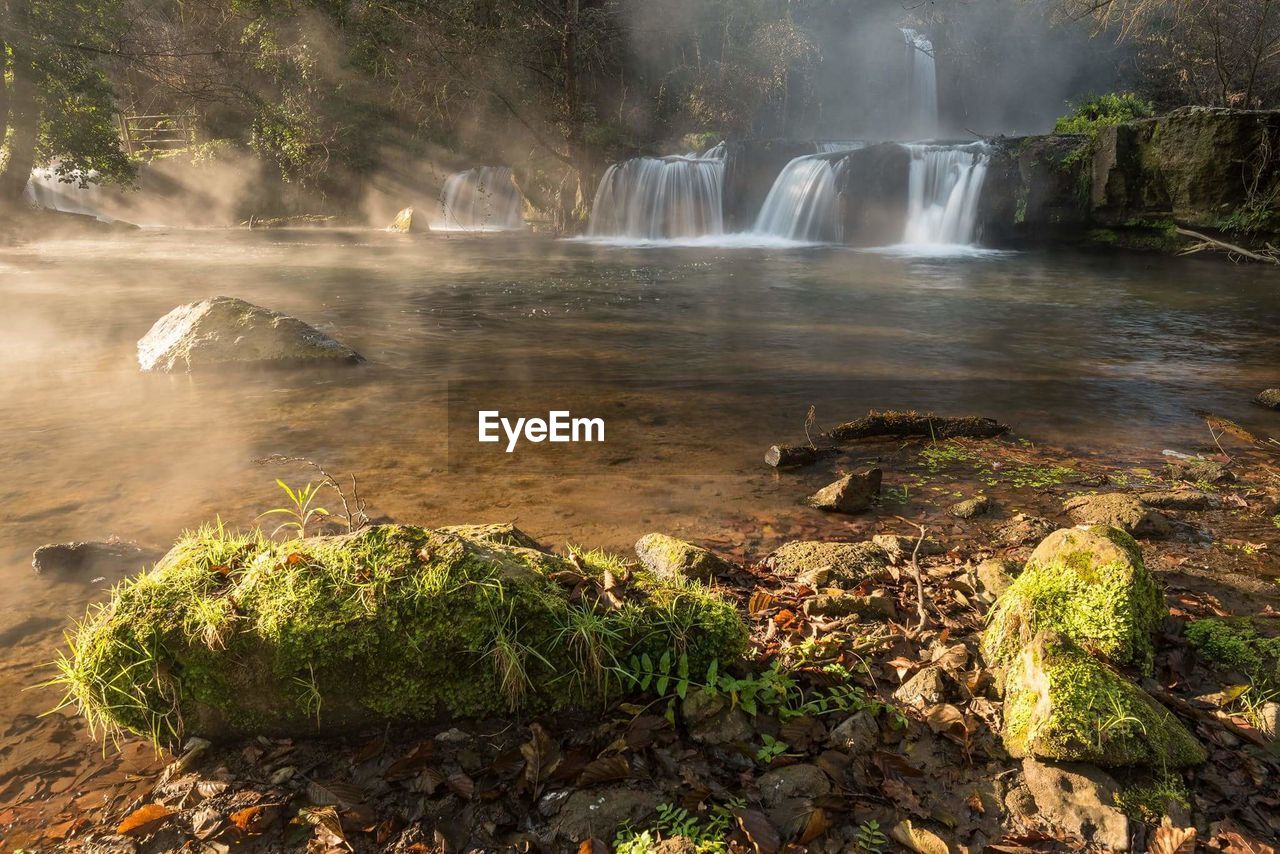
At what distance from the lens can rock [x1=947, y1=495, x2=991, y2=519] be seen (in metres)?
4.81

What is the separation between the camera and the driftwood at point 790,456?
581 centimetres

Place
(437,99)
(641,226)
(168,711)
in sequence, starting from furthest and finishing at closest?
(641,226) < (437,99) < (168,711)

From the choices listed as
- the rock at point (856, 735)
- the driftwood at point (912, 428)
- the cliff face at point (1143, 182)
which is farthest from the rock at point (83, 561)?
the cliff face at point (1143, 182)

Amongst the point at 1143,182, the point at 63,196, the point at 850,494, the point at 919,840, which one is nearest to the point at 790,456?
the point at 850,494

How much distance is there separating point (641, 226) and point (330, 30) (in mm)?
13832

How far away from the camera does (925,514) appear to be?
16.1 ft

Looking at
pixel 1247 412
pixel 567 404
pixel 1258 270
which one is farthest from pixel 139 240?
pixel 1258 270

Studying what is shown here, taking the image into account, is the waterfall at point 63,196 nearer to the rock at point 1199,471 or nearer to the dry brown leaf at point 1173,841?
the rock at point 1199,471

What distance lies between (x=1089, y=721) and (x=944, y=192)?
74.1ft

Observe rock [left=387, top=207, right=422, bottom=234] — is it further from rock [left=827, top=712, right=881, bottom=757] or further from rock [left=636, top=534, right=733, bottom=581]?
rock [left=827, top=712, right=881, bottom=757]

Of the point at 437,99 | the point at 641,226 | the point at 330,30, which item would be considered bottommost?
the point at 641,226

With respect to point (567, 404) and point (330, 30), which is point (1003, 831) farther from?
point (330, 30)

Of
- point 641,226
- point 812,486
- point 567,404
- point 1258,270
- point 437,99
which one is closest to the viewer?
point 812,486

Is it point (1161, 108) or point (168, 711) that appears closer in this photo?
point (168, 711)
